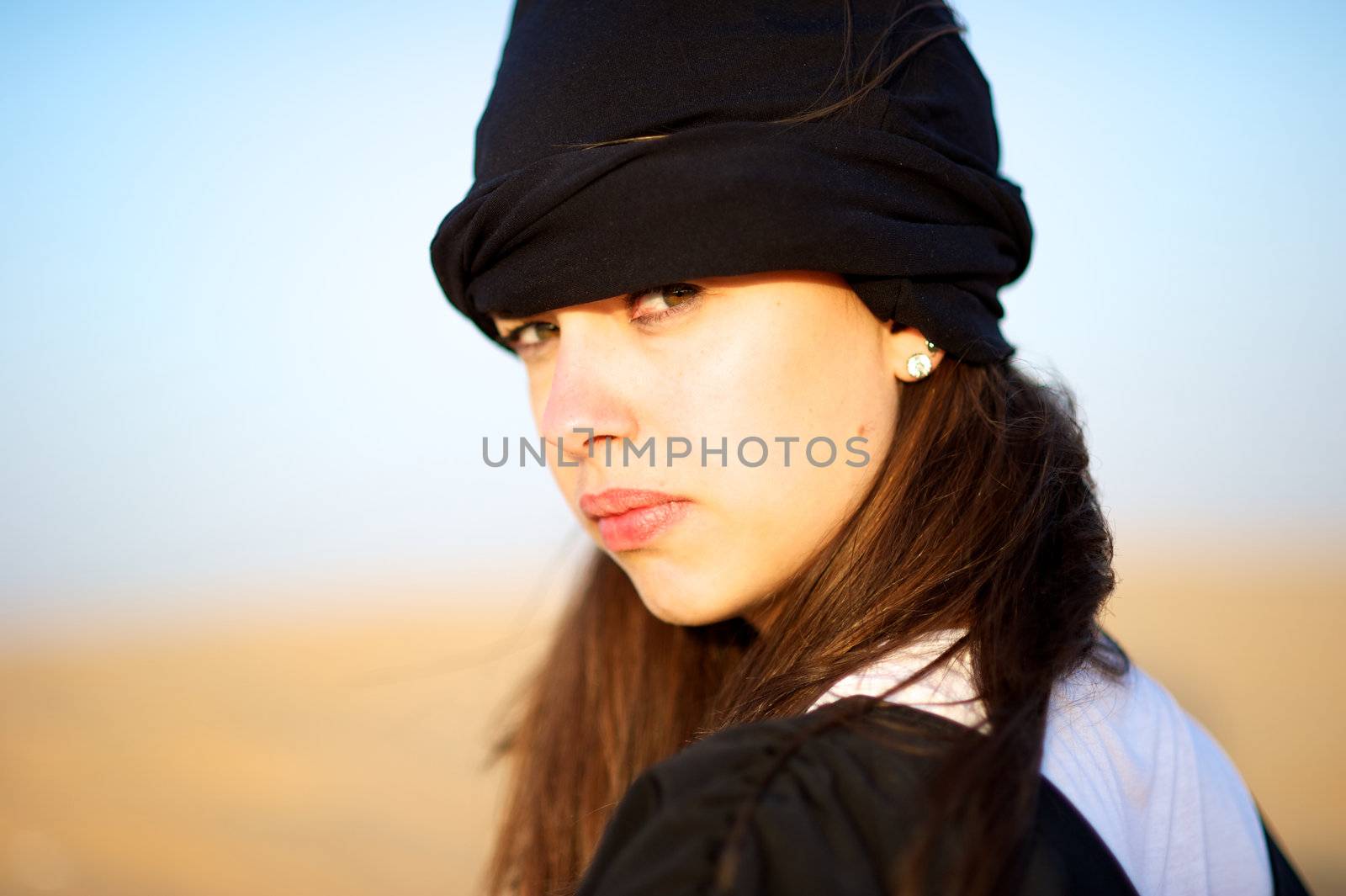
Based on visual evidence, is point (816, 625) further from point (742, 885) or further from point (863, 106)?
point (863, 106)

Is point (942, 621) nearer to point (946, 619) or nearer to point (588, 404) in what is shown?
point (946, 619)

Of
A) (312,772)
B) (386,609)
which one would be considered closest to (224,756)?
(312,772)

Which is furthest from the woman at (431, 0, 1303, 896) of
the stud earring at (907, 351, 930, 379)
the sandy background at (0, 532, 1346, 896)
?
the sandy background at (0, 532, 1346, 896)

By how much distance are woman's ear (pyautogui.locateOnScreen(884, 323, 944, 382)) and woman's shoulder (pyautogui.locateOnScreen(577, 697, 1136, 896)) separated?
30.7 inches

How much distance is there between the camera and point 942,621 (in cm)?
140

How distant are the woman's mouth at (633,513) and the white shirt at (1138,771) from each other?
1.59 feet

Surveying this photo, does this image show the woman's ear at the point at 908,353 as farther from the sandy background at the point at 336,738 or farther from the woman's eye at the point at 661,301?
the sandy background at the point at 336,738

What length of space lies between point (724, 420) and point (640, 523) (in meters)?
0.27

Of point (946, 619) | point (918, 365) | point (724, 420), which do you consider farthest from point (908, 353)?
point (946, 619)

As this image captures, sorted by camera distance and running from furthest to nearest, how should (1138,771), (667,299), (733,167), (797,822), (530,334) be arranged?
(530,334) → (667,299) → (733,167) → (1138,771) → (797,822)

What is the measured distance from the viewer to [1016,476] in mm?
1674

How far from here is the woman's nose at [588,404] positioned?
5.30ft

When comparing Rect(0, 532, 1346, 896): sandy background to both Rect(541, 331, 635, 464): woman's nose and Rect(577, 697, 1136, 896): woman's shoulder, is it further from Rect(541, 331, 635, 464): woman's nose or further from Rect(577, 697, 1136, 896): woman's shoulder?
Rect(577, 697, 1136, 896): woman's shoulder

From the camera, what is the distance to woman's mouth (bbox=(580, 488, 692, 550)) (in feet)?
5.40
